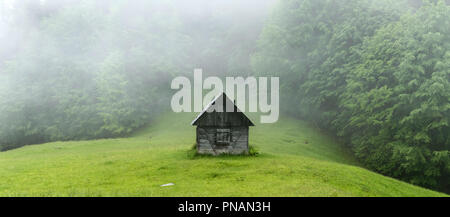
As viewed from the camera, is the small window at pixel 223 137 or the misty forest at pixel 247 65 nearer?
the small window at pixel 223 137

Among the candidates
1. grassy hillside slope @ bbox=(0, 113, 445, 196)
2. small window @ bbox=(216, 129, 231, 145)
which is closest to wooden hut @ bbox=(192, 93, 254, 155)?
small window @ bbox=(216, 129, 231, 145)

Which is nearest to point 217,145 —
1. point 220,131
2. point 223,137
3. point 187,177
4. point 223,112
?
point 223,137

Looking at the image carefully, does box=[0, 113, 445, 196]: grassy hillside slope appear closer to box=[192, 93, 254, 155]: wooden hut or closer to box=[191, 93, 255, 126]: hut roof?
box=[192, 93, 254, 155]: wooden hut

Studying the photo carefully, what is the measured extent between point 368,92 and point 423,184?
11.3 metres

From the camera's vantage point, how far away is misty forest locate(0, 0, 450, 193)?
117 ft

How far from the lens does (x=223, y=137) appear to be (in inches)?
1283

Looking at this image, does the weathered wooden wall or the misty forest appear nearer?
the weathered wooden wall

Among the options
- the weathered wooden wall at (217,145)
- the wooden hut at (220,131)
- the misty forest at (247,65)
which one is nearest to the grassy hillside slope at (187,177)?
the weathered wooden wall at (217,145)

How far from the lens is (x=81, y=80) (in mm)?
64812

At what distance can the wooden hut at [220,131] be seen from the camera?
107ft

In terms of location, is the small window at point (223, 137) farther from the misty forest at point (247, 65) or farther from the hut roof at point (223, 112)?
the misty forest at point (247, 65)
